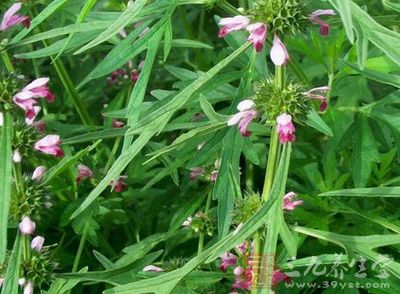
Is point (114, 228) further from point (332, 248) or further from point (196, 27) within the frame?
point (196, 27)

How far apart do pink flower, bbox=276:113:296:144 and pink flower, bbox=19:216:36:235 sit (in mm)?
599

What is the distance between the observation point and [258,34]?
1.57 metres

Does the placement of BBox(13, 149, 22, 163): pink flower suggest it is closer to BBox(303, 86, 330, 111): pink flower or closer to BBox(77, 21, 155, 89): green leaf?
BBox(77, 21, 155, 89): green leaf

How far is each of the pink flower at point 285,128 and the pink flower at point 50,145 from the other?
53 centimetres

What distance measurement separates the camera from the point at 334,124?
2.07 m

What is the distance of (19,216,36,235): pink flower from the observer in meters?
1.76

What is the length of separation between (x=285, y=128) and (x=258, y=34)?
194 mm

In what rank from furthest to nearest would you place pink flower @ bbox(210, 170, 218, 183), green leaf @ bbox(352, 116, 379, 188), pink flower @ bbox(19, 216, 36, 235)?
pink flower @ bbox(210, 170, 218, 183) → green leaf @ bbox(352, 116, 379, 188) → pink flower @ bbox(19, 216, 36, 235)

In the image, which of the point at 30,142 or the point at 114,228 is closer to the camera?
the point at 30,142

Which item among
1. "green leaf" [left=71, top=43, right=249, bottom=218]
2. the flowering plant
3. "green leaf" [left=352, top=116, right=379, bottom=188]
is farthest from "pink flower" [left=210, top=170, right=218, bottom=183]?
"green leaf" [left=71, top=43, right=249, bottom=218]

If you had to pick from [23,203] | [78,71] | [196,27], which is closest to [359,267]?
[23,203]

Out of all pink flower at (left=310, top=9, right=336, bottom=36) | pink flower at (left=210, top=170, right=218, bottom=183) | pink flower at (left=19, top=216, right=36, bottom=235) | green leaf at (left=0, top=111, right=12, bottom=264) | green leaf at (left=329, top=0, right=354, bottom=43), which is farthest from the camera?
pink flower at (left=210, top=170, right=218, bottom=183)

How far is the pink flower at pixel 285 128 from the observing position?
4.95 ft

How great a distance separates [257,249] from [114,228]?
976 millimetres
